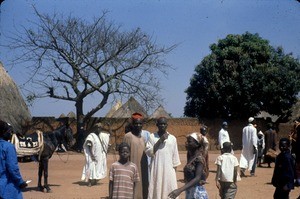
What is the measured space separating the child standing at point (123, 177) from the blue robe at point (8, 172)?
1.21 metres

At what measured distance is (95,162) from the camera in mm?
13188

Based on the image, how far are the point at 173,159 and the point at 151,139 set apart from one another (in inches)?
16.9

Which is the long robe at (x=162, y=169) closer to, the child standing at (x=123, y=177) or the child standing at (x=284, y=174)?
the child standing at (x=123, y=177)

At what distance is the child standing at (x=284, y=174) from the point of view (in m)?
7.68

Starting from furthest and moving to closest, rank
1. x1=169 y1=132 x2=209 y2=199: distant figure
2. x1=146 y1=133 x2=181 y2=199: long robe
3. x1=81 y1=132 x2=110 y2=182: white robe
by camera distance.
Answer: x1=81 y1=132 x2=110 y2=182: white robe → x1=146 y1=133 x2=181 y2=199: long robe → x1=169 y1=132 x2=209 y2=199: distant figure

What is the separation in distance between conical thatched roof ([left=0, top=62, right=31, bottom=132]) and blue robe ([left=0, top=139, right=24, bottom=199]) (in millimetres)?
18804

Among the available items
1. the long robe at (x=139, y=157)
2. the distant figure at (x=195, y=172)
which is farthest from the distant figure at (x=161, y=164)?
the distant figure at (x=195, y=172)

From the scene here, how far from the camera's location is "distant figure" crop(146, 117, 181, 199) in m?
7.16

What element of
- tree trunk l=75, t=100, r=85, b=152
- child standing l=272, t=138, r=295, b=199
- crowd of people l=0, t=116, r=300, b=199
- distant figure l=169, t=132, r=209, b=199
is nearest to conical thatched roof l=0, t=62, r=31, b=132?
tree trunk l=75, t=100, r=85, b=152

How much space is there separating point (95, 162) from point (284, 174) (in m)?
6.47

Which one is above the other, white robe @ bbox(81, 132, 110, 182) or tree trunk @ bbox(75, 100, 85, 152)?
tree trunk @ bbox(75, 100, 85, 152)

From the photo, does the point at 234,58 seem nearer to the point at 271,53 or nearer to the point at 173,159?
the point at 271,53

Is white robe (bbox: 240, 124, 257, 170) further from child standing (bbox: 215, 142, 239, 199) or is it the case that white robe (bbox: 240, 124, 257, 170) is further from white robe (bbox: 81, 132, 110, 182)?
child standing (bbox: 215, 142, 239, 199)

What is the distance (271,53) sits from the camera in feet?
101
